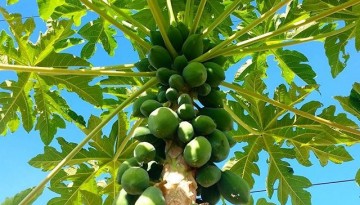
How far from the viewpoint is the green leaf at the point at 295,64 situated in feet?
12.8

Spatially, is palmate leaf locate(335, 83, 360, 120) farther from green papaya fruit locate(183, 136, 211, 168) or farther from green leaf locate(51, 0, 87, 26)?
green leaf locate(51, 0, 87, 26)

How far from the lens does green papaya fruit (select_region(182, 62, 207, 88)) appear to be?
2.69m

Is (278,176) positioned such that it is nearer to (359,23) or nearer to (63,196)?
(359,23)

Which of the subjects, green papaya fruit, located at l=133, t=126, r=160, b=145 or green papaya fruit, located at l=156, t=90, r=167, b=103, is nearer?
green papaya fruit, located at l=133, t=126, r=160, b=145

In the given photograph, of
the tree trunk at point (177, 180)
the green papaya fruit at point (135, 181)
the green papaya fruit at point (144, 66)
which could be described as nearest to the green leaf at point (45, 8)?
the green papaya fruit at point (144, 66)

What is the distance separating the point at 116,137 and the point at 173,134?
1249 mm

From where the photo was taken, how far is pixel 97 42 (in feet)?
13.6

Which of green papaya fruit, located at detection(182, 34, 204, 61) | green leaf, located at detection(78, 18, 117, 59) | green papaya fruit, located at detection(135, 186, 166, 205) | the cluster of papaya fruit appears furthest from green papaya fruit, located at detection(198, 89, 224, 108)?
green leaf, located at detection(78, 18, 117, 59)

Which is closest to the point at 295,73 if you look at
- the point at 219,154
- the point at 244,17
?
the point at 244,17

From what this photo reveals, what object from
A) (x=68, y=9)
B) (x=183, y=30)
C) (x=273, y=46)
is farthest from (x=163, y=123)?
(x=68, y=9)

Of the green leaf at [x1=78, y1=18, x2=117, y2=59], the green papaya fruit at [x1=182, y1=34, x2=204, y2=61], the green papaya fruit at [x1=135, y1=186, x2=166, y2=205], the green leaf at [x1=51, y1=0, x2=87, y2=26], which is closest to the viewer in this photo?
the green papaya fruit at [x1=135, y1=186, x2=166, y2=205]

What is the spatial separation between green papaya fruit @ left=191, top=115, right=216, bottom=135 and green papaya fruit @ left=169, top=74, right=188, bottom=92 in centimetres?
30

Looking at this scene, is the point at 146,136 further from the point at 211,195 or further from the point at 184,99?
the point at 211,195

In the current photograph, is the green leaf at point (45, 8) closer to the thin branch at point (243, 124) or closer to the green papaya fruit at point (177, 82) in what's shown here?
the green papaya fruit at point (177, 82)
